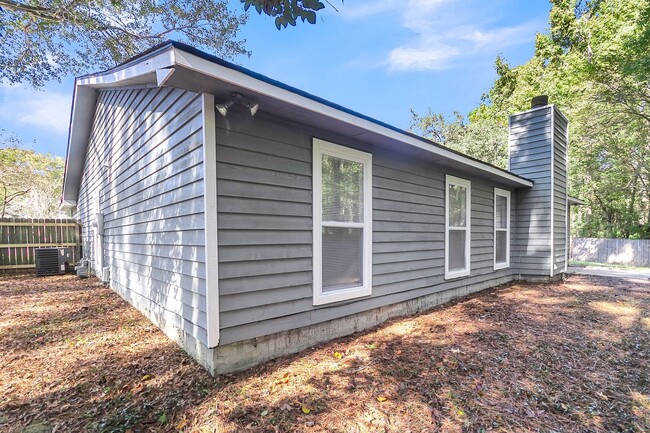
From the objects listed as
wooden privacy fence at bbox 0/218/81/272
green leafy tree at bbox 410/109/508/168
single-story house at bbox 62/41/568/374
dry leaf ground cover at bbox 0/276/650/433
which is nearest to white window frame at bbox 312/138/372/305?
single-story house at bbox 62/41/568/374

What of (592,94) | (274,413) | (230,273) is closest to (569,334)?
(274,413)

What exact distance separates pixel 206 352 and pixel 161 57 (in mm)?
2426

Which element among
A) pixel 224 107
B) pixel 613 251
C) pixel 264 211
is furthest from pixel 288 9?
pixel 613 251

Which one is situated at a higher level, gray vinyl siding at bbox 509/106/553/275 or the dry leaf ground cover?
gray vinyl siding at bbox 509/106/553/275

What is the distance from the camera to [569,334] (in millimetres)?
3758

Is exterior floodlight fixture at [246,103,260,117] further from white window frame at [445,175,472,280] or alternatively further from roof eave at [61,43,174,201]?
white window frame at [445,175,472,280]

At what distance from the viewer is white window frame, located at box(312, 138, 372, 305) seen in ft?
11.0

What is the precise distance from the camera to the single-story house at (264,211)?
261cm

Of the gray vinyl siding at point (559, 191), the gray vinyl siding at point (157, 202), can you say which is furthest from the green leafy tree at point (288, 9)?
the gray vinyl siding at point (559, 191)

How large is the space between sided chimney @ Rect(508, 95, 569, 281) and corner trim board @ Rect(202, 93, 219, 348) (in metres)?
7.49

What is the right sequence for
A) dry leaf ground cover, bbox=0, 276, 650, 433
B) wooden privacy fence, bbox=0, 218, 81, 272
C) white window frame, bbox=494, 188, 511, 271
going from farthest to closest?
1. wooden privacy fence, bbox=0, 218, 81, 272
2. white window frame, bbox=494, 188, 511, 271
3. dry leaf ground cover, bbox=0, 276, 650, 433

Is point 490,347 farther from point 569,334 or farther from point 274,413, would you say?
point 274,413

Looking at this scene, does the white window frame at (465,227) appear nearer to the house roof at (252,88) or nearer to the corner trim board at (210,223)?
the house roof at (252,88)

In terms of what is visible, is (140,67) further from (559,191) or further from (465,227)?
(559,191)
